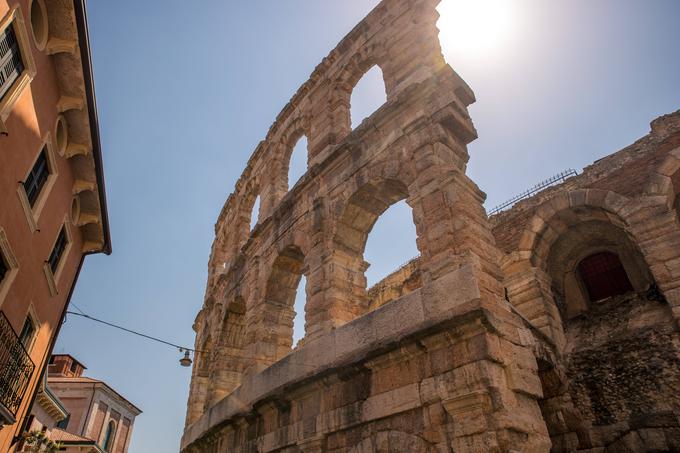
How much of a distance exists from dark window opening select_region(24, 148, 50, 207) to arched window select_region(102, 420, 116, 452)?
23.3 m

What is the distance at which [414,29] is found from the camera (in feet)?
27.6

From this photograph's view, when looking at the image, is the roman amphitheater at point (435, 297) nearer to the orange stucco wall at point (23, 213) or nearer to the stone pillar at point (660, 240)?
the stone pillar at point (660, 240)

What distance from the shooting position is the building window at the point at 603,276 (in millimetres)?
9117

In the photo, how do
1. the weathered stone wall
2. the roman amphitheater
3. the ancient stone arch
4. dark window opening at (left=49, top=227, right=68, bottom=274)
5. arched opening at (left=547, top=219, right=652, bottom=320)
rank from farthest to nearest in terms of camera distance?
arched opening at (left=547, top=219, right=652, bottom=320), dark window opening at (left=49, top=227, right=68, bottom=274), the weathered stone wall, the roman amphitheater, the ancient stone arch

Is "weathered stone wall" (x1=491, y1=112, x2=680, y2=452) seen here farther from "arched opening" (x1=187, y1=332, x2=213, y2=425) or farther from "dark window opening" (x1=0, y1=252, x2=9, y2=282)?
"arched opening" (x1=187, y1=332, x2=213, y2=425)

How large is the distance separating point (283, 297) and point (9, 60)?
5.89 meters

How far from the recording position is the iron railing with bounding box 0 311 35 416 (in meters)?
6.05

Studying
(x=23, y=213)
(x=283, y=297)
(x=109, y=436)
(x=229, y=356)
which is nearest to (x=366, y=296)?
Result: (x=283, y=297)

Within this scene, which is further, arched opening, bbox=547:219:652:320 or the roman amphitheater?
arched opening, bbox=547:219:652:320

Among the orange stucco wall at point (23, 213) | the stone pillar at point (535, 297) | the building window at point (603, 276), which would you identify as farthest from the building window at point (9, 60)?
the building window at point (603, 276)

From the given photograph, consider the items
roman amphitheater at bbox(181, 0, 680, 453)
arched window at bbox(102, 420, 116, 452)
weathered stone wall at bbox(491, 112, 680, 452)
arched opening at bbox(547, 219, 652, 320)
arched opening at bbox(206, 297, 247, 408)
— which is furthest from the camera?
arched window at bbox(102, 420, 116, 452)

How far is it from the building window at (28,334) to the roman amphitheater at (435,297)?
3.40 meters

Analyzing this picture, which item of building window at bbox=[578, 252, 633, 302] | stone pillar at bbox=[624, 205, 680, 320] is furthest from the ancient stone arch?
building window at bbox=[578, 252, 633, 302]

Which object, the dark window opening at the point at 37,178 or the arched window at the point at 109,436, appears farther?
the arched window at the point at 109,436
